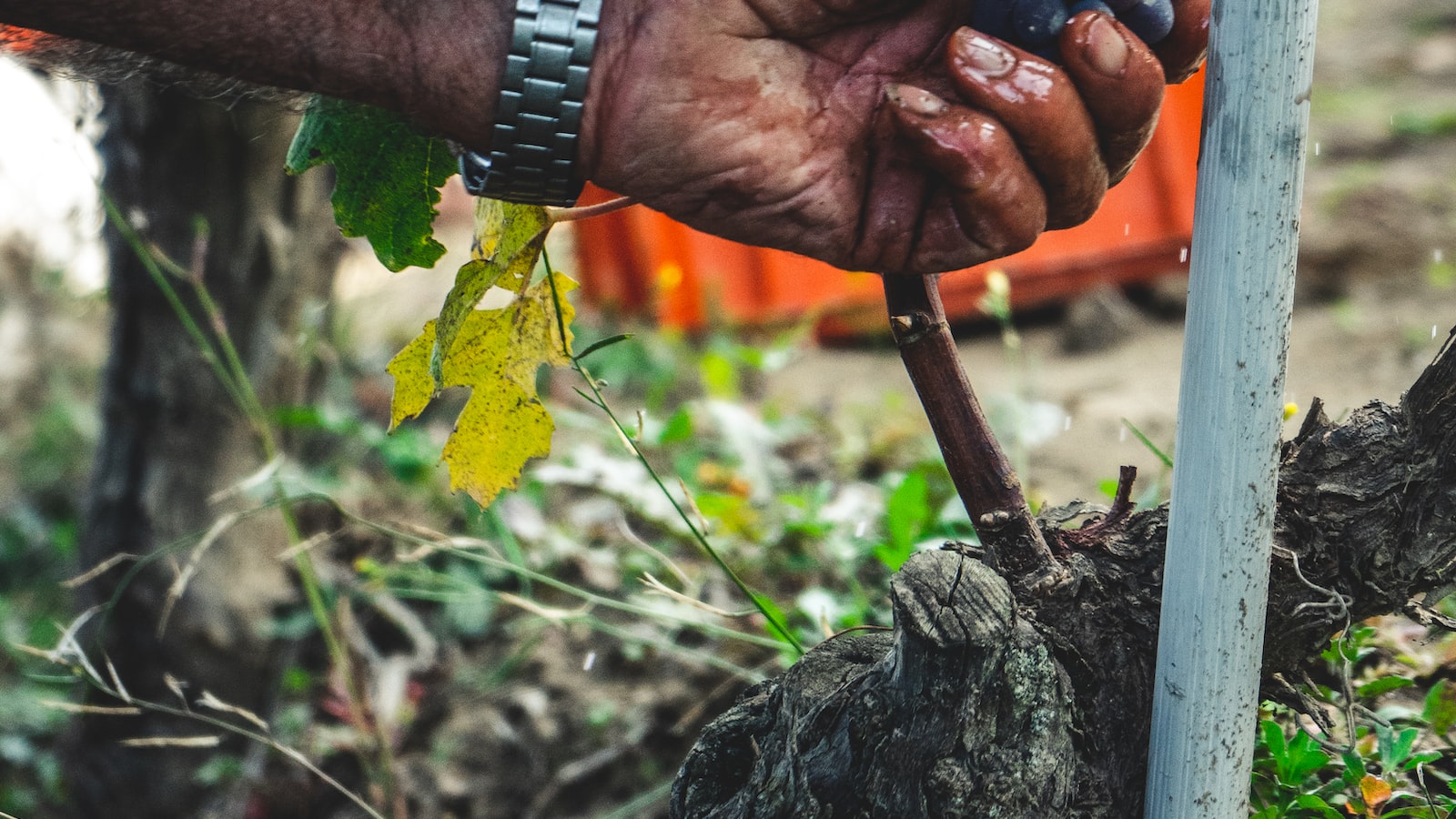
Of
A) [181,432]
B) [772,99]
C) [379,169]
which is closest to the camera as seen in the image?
[772,99]

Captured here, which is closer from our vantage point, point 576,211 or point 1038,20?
point 1038,20

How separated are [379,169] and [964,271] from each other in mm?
2965

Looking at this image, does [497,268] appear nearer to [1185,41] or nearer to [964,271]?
[1185,41]

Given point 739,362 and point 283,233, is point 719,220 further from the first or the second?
point 739,362

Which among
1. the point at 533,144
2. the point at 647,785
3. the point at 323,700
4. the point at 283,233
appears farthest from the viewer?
the point at 283,233

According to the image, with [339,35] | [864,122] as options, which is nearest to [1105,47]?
[864,122]

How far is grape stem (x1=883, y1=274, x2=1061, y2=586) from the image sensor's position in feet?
3.56

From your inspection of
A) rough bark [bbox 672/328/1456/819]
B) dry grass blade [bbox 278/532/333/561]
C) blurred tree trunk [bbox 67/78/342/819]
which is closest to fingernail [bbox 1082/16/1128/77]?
rough bark [bbox 672/328/1456/819]

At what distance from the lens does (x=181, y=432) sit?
7.59 feet

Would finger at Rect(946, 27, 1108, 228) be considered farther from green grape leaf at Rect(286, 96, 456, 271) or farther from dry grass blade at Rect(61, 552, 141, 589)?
dry grass blade at Rect(61, 552, 141, 589)

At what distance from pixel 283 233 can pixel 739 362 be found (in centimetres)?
166

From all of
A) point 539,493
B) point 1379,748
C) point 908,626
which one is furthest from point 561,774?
point 1379,748

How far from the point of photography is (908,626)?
38.0 inches

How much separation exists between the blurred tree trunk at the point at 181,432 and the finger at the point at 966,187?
165 cm
